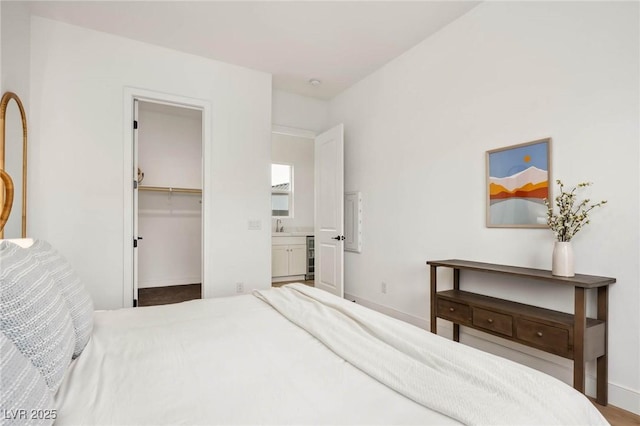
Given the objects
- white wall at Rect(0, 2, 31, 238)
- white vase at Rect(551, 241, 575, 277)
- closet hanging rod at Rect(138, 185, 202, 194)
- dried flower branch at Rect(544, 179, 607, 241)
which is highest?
white wall at Rect(0, 2, 31, 238)

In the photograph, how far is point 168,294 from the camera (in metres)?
4.79

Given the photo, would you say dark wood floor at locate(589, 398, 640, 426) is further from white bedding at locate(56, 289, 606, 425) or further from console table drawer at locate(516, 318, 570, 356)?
white bedding at locate(56, 289, 606, 425)

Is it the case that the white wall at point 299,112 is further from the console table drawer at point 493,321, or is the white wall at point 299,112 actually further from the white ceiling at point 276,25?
the console table drawer at point 493,321

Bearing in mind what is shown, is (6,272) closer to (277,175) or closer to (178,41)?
(178,41)

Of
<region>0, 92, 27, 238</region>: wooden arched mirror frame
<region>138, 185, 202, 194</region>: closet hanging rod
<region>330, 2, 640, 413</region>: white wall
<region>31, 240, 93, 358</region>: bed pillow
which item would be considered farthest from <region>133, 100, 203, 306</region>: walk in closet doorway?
<region>31, 240, 93, 358</region>: bed pillow

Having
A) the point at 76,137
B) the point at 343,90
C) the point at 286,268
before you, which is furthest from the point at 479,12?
the point at 286,268

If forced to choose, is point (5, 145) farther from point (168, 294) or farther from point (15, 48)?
point (168, 294)

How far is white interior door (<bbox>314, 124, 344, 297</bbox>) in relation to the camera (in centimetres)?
419

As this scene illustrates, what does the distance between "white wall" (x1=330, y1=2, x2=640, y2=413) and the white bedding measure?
1.44 metres

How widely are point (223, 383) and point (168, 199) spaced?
4.98 meters

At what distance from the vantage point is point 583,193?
2.13 meters

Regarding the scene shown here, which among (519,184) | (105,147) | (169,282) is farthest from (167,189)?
(519,184)

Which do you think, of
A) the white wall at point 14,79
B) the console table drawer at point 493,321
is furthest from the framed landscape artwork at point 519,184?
the white wall at point 14,79

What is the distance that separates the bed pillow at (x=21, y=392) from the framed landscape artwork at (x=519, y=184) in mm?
2707
